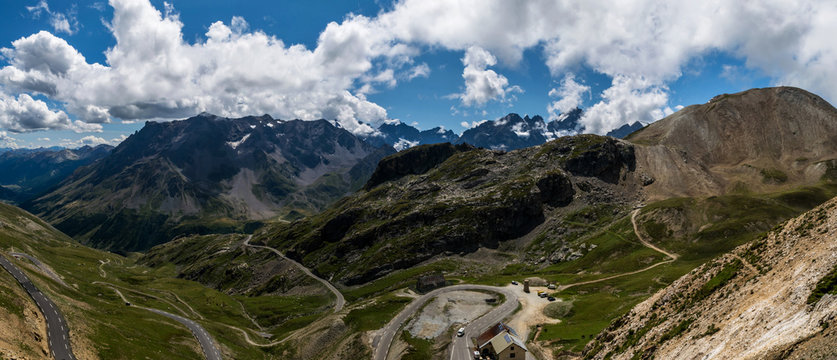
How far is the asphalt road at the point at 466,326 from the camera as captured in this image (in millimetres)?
88625

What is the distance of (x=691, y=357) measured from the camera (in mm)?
33250

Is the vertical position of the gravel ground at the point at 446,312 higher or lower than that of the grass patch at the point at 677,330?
lower

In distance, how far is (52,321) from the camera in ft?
238

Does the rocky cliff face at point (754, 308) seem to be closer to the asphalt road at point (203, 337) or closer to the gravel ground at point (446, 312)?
the gravel ground at point (446, 312)

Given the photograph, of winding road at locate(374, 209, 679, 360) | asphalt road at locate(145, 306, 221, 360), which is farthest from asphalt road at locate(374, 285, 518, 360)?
asphalt road at locate(145, 306, 221, 360)

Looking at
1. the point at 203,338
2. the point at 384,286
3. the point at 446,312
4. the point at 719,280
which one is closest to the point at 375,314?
the point at 446,312

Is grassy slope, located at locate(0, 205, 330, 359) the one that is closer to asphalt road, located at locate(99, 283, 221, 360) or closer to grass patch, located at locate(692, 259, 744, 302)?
asphalt road, located at locate(99, 283, 221, 360)

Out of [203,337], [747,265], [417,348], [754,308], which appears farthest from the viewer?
[203,337]

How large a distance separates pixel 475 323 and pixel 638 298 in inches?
1695

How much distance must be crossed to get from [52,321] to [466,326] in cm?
8868

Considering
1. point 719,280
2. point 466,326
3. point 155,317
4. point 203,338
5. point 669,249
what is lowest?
point 466,326

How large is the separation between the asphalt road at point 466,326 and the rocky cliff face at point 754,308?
38850 mm

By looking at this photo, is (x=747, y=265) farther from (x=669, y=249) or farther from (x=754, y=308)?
(x=669, y=249)

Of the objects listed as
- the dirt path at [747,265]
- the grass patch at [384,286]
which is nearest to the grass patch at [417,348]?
the dirt path at [747,265]
